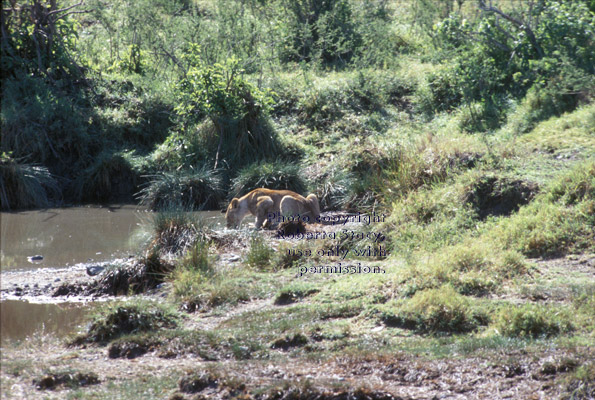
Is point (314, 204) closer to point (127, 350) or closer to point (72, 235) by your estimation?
point (72, 235)

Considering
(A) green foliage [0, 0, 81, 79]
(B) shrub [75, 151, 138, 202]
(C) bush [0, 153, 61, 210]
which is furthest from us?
(A) green foliage [0, 0, 81, 79]

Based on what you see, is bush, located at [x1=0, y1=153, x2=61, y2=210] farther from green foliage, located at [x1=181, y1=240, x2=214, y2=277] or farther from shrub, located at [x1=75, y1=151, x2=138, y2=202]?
green foliage, located at [x1=181, y1=240, x2=214, y2=277]

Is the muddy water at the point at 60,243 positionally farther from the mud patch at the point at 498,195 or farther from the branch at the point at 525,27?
the branch at the point at 525,27

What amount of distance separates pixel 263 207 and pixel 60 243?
12.2 feet

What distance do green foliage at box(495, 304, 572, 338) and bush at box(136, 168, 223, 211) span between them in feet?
28.4

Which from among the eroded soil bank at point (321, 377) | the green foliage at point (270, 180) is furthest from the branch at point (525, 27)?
the eroded soil bank at point (321, 377)

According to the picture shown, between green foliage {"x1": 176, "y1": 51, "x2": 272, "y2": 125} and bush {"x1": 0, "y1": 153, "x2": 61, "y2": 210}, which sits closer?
bush {"x1": 0, "y1": 153, "x2": 61, "y2": 210}

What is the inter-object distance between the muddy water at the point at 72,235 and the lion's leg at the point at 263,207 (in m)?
0.89

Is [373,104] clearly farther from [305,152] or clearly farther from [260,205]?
[260,205]

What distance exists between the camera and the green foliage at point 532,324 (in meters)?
7.02

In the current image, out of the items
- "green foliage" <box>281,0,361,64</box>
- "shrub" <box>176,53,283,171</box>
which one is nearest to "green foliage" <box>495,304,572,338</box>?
"shrub" <box>176,53,283,171</box>

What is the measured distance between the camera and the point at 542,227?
9.95 meters

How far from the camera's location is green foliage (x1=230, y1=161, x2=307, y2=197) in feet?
48.4

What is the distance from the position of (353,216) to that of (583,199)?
420 cm
